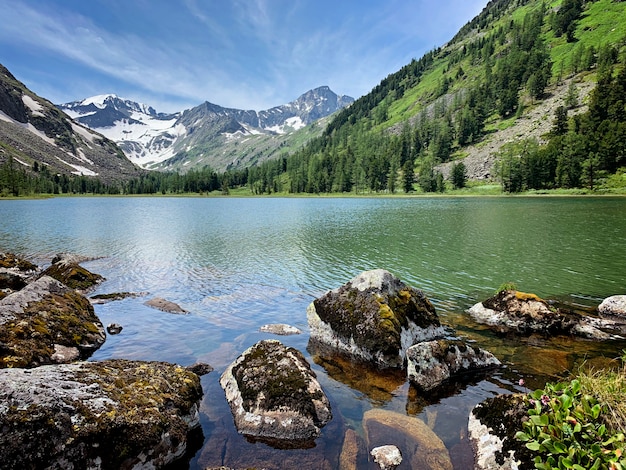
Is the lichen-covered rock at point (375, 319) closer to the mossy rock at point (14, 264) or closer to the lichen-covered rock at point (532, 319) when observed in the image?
the lichen-covered rock at point (532, 319)

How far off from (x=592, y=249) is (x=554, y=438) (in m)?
40.6

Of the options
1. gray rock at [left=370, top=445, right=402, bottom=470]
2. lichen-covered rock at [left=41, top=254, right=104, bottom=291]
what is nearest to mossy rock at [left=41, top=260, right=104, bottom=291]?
lichen-covered rock at [left=41, top=254, right=104, bottom=291]

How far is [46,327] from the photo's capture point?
14617 mm

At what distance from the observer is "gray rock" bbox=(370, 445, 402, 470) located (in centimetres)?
894

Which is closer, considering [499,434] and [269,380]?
[499,434]

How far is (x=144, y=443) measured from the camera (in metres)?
8.23

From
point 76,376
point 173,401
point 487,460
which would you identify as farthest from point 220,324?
point 487,460

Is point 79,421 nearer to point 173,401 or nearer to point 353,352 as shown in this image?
point 173,401

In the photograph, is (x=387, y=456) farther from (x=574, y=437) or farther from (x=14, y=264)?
(x=14, y=264)

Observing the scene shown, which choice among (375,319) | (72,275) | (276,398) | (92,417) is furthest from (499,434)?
(72,275)

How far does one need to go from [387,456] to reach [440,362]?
5.19 meters

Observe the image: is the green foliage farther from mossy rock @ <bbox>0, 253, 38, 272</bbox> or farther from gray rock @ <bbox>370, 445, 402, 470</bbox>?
mossy rock @ <bbox>0, 253, 38, 272</bbox>

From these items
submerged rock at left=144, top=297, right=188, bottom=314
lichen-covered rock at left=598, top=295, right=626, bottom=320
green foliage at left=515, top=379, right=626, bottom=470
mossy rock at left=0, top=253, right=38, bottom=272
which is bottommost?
submerged rock at left=144, top=297, right=188, bottom=314

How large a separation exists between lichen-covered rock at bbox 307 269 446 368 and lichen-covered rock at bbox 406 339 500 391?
5.14ft
